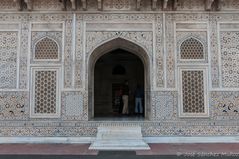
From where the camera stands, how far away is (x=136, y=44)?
8422 mm

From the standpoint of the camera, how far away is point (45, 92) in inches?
326

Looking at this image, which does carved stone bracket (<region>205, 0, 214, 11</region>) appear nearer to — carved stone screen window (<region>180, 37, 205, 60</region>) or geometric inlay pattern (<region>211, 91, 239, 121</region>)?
carved stone screen window (<region>180, 37, 205, 60</region>)

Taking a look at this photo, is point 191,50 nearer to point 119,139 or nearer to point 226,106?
point 226,106

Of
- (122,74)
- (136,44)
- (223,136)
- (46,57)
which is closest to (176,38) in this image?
(136,44)

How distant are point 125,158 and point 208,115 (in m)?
3.39

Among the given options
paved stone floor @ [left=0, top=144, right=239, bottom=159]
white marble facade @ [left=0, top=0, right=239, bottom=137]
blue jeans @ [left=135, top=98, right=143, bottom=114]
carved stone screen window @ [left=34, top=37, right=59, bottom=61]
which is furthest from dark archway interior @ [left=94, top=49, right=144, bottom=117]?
paved stone floor @ [left=0, top=144, right=239, bottom=159]

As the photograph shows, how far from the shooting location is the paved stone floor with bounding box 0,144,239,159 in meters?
6.24

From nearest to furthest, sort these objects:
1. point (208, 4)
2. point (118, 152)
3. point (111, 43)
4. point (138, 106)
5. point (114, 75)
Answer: point (118, 152) → point (208, 4) → point (111, 43) → point (138, 106) → point (114, 75)

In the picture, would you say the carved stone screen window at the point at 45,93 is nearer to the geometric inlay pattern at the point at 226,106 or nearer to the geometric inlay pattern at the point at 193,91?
the geometric inlay pattern at the point at 193,91

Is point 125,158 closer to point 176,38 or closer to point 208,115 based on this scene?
point 208,115

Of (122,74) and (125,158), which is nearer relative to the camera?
(125,158)

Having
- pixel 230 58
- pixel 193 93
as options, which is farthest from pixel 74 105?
pixel 230 58

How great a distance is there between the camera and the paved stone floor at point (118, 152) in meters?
6.24

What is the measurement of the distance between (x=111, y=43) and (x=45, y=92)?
2.59 meters
